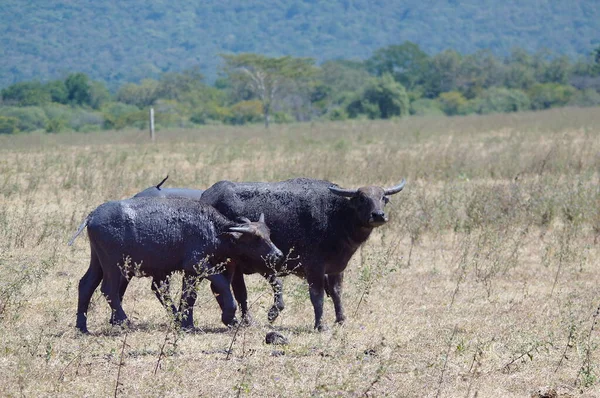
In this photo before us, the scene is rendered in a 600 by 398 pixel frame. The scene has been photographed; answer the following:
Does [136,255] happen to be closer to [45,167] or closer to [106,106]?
[45,167]

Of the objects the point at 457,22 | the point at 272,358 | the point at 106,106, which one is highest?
the point at 272,358

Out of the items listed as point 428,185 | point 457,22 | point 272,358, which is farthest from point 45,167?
point 457,22

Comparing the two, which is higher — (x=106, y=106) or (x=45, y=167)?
→ (x=45, y=167)

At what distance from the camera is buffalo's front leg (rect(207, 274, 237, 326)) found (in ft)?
28.6

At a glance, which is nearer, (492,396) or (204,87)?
(492,396)

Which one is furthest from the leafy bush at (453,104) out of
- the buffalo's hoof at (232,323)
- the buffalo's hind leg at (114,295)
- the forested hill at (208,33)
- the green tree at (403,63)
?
the buffalo's hind leg at (114,295)

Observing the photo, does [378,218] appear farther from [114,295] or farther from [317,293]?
[114,295]

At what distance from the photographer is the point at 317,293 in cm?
913

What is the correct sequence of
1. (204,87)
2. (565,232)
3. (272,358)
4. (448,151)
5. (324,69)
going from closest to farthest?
1. (272,358)
2. (565,232)
3. (448,151)
4. (204,87)
5. (324,69)

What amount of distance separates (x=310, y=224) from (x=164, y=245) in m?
1.44

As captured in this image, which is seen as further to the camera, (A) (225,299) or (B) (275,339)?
(A) (225,299)

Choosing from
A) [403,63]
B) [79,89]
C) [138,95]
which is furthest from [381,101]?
[403,63]

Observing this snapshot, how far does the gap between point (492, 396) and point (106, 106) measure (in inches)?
1977

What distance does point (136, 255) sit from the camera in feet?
28.4
